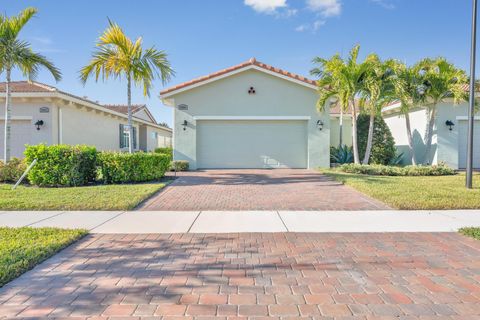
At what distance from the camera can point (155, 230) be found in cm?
551

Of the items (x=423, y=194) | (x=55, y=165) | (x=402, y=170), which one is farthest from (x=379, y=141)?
(x=55, y=165)

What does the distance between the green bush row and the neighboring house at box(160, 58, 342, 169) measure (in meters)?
4.13

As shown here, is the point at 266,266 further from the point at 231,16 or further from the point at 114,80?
the point at 231,16

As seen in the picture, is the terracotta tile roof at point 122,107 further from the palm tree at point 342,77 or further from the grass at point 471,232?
the grass at point 471,232

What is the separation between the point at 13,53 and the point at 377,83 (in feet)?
46.4

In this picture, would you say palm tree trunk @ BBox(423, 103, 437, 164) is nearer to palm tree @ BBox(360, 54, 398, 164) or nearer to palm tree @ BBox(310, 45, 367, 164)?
palm tree @ BBox(360, 54, 398, 164)

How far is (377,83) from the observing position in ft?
42.1

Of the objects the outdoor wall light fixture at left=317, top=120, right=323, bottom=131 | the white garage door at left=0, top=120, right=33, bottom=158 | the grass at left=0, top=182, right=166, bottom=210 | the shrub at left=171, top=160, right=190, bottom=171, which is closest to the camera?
the grass at left=0, top=182, right=166, bottom=210

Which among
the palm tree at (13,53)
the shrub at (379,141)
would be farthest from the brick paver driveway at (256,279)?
the shrub at (379,141)

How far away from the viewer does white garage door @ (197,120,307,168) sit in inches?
603

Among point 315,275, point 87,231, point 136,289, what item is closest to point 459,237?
point 315,275

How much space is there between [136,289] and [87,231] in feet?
8.56

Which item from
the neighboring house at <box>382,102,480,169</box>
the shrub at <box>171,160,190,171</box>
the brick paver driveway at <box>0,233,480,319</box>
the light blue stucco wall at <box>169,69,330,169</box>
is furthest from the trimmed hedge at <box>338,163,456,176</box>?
the brick paver driveway at <box>0,233,480,319</box>

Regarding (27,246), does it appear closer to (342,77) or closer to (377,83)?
(342,77)
